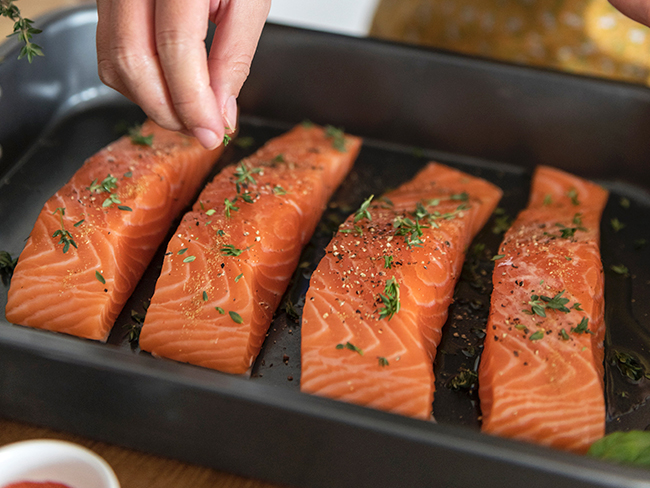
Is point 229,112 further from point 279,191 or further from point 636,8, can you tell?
point 636,8

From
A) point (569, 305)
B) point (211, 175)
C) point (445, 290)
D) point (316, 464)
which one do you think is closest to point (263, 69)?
point (211, 175)

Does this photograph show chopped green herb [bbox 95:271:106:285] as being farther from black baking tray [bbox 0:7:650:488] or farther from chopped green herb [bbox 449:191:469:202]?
chopped green herb [bbox 449:191:469:202]

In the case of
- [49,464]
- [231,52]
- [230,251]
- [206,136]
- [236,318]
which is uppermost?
[231,52]

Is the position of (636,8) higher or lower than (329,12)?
higher

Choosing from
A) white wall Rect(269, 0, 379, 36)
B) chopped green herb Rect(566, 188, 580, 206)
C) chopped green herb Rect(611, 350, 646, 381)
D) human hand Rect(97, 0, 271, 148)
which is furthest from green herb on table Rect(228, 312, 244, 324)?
white wall Rect(269, 0, 379, 36)

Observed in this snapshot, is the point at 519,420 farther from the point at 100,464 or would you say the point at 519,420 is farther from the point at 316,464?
the point at 100,464

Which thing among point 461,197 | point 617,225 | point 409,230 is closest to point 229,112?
point 409,230
